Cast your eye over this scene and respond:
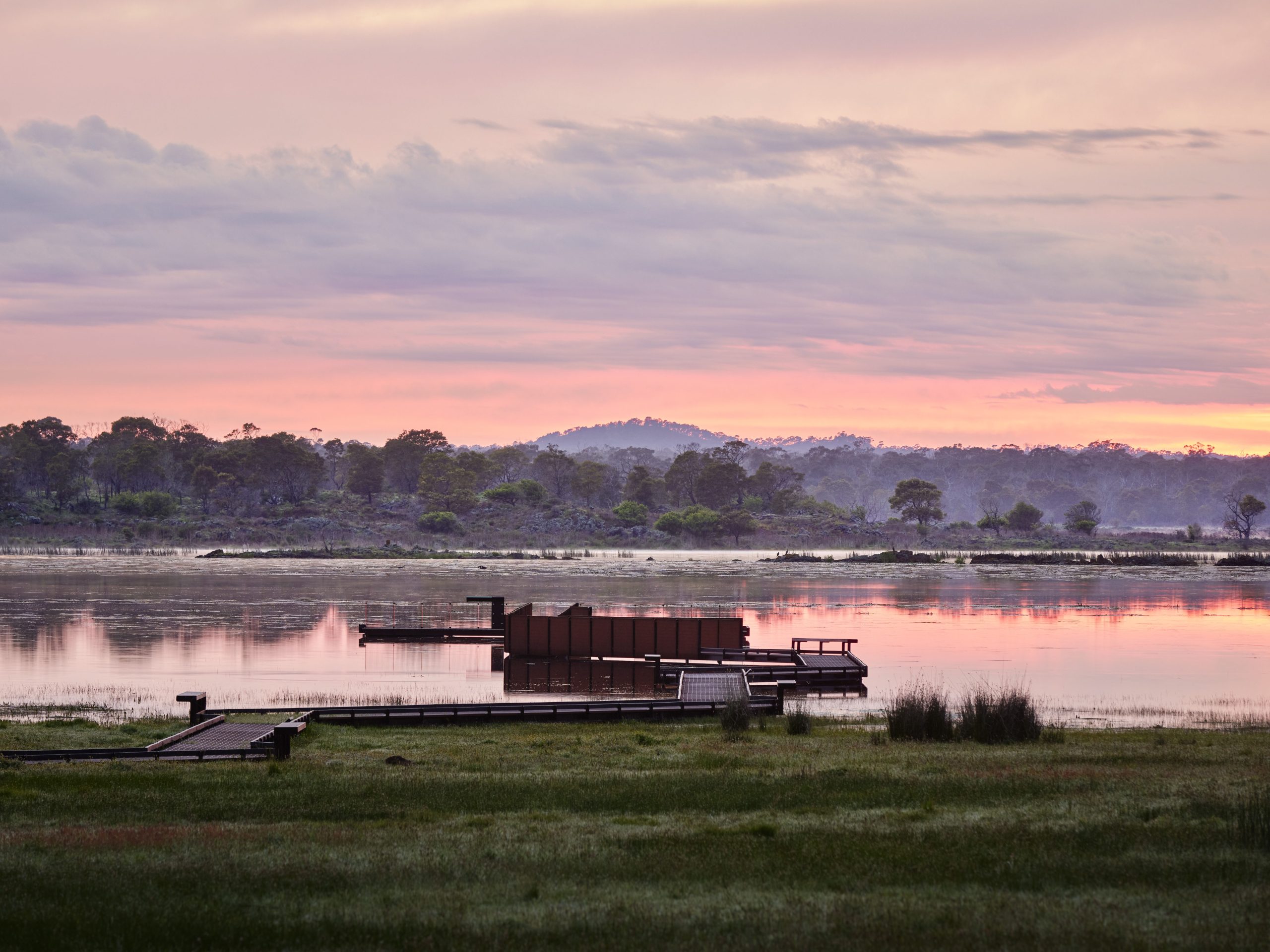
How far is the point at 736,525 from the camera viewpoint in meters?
158

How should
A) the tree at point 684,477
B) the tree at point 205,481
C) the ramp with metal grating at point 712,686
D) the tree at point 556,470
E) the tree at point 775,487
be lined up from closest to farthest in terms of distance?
the ramp with metal grating at point 712,686 → the tree at point 205,481 → the tree at point 775,487 → the tree at point 684,477 → the tree at point 556,470

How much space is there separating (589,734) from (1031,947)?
14854 millimetres

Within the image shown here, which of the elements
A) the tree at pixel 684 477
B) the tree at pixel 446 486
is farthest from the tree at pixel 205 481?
the tree at pixel 684 477

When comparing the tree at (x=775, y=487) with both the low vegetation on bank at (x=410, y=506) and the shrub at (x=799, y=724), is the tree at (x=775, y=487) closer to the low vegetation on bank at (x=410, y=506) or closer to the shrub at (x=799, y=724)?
the low vegetation on bank at (x=410, y=506)

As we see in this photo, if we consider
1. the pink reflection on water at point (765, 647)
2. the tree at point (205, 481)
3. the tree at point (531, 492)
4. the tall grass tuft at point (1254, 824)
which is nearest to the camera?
the tall grass tuft at point (1254, 824)

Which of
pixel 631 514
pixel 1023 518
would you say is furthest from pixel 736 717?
pixel 1023 518

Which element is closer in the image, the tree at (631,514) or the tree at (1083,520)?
the tree at (631,514)

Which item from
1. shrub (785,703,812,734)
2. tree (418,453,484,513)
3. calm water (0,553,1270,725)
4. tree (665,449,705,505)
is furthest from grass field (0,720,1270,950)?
tree (665,449,705,505)

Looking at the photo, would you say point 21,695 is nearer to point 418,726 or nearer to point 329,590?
point 418,726

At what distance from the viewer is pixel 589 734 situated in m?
22.4

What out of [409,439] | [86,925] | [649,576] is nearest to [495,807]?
[86,925]

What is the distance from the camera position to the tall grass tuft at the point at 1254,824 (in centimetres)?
1078

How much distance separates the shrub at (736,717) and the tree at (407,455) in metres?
162

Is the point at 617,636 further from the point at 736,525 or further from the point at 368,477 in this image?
the point at 368,477
